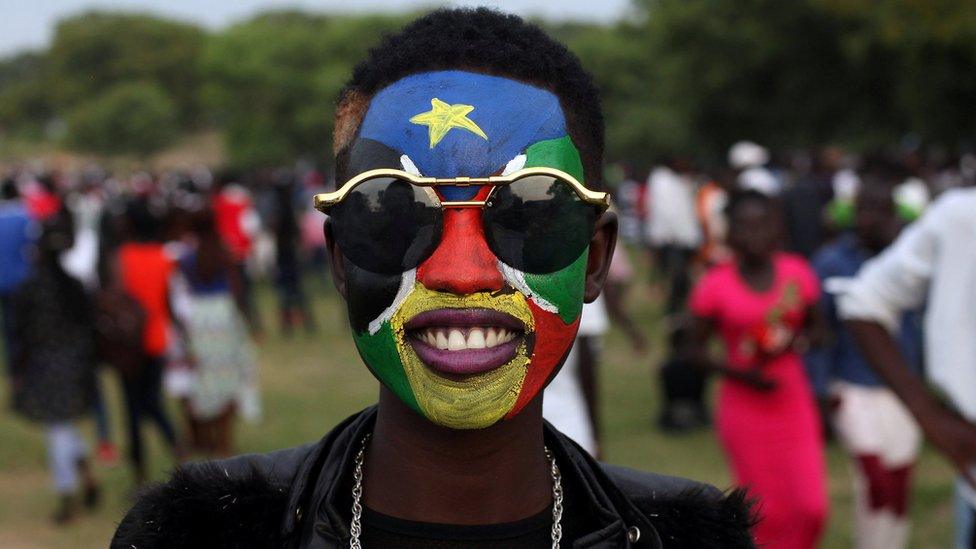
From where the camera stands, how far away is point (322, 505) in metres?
1.97

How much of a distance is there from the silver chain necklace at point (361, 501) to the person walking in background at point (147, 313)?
5860 mm

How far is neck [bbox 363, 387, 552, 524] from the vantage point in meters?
2.03

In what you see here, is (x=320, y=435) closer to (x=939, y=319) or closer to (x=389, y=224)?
(x=939, y=319)

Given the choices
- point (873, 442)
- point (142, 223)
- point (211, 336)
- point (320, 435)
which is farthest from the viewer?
point (320, 435)

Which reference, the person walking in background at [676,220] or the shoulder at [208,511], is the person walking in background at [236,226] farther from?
the shoulder at [208,511]

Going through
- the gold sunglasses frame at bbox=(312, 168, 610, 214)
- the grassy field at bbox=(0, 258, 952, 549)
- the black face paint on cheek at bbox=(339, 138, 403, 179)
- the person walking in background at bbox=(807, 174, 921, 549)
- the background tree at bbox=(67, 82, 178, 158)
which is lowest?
the grassy field at bbox=(0, 258, 952, 549)

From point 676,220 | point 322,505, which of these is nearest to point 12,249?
point 676,220

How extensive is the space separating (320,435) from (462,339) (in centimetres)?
772

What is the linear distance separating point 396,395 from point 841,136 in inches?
1308

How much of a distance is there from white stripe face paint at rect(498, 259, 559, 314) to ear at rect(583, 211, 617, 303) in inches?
6.6

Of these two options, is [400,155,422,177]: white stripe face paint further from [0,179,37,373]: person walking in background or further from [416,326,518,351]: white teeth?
[0,179,37,373]: person walking in background

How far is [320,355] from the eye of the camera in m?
13.3

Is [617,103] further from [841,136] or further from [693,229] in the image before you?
[693,229]

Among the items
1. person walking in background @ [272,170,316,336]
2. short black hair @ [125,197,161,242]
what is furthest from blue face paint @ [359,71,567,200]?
person walking in background @ [272,170,316,336]
